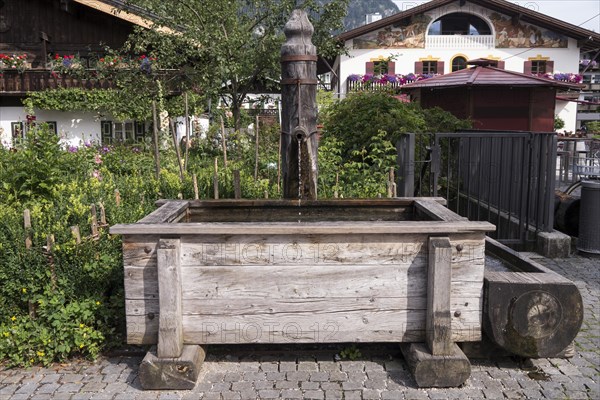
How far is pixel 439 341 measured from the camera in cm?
447

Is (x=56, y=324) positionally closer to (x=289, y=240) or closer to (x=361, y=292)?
(x=289, y=240)

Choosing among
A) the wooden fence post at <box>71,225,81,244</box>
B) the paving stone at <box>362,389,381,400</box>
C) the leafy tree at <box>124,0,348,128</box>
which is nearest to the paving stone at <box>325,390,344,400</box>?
the paving stone at <box>362,389,381,400</box>

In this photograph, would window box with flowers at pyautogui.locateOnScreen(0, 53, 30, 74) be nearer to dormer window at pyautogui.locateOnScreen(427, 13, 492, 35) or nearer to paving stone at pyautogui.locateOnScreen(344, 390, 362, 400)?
paving stone at pyautogui.locateOnScreen(344, 390, 362, 400)

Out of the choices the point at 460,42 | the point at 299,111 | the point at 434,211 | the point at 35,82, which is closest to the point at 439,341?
the point at 434,211

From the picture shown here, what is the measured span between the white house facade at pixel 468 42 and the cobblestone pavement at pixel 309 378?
2869 cm

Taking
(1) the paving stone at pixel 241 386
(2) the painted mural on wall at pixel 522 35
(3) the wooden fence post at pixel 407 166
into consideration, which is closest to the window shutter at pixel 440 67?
(2) the painted mural on wall at pixel 522 35

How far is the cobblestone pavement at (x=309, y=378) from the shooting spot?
170 inches

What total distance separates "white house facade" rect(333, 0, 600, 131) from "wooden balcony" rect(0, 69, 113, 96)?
49.7ft

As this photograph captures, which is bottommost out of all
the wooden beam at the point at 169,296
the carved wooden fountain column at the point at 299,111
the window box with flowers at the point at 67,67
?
the wooden beam at the point at 169,296

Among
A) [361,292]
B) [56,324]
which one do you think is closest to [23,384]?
[56,324]

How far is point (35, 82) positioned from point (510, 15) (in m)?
24.5

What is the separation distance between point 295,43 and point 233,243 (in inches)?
106

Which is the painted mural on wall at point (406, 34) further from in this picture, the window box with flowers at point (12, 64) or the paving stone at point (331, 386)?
the paving stone at point (331, 386)

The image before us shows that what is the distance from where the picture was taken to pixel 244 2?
59.3 feet
